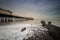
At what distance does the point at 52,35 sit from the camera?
1.36m

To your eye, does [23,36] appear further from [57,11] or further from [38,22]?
[57,11]

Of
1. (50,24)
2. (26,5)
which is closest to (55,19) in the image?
(50,24)

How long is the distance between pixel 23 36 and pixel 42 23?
416mm

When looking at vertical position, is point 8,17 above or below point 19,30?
above

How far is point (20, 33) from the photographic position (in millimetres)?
1413

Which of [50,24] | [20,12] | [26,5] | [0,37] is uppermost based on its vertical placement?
[26,5]

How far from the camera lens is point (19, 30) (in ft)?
4.71

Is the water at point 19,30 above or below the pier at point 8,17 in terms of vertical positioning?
below

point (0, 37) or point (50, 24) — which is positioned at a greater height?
point (50, 24)

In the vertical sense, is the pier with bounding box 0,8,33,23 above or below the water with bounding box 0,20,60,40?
above

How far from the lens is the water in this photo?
54.3 inches

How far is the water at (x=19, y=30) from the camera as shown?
4.53 ft

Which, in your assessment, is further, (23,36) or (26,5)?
(26,5)

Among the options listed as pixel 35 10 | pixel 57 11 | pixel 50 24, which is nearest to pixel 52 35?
pixel 50 24
